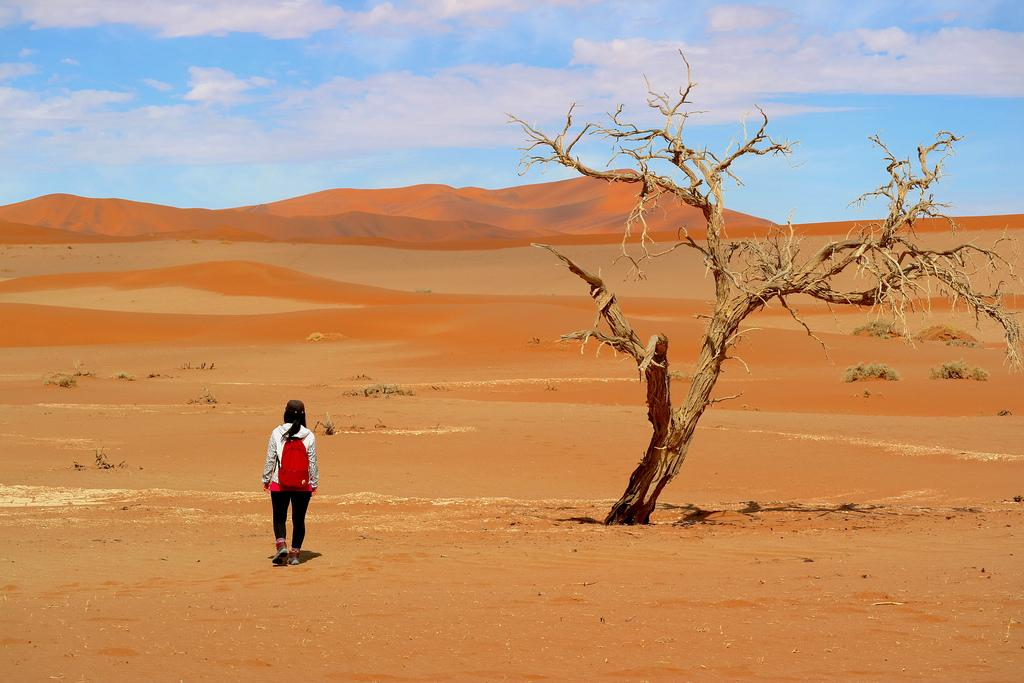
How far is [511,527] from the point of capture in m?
10.6

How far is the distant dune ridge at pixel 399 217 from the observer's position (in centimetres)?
13875

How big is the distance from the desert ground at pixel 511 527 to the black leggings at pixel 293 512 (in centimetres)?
29

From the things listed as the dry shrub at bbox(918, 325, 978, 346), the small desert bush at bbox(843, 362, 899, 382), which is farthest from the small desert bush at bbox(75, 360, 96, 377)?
the dry shrub at bbox(918, 325, 978, 346)

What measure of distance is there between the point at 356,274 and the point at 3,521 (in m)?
65.6

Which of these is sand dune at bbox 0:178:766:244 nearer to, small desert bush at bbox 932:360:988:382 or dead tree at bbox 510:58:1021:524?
small desert bush at bbox 932:360:988:382

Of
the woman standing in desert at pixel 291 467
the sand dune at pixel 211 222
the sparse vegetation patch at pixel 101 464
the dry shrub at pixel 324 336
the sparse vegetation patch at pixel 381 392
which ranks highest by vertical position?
the sand dune at pixel 211 222

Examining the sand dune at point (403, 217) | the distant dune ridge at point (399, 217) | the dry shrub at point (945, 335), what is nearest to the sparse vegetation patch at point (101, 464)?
the dry shrub at point (945, 335)

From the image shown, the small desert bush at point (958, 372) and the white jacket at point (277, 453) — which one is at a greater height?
the white jacket at point (277, 453)

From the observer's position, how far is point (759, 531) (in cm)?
1024

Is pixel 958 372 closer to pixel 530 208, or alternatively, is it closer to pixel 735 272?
pixel 735 272

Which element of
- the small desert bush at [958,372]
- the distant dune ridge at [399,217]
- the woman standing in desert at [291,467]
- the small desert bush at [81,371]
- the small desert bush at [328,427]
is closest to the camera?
the woman standing in desert at [291,467]

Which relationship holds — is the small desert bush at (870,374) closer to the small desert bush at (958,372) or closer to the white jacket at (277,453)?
the small desert bush at (958,372)

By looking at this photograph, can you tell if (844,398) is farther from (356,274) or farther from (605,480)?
(356,274)

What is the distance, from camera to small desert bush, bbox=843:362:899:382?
87.7 feet
